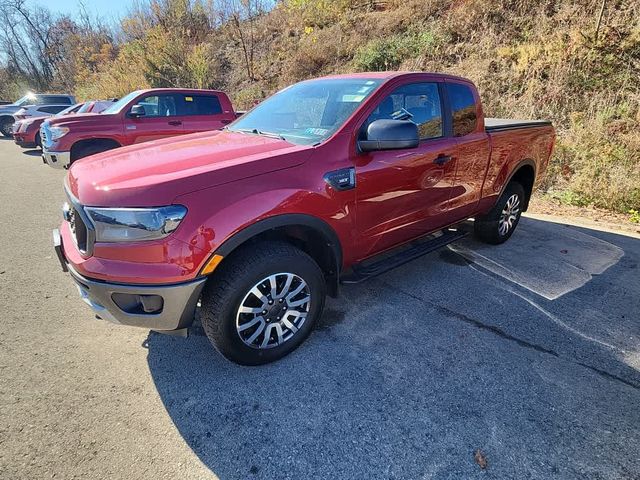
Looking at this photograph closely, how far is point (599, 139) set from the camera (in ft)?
22.9

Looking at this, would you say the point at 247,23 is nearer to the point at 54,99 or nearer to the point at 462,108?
the point at 54,99

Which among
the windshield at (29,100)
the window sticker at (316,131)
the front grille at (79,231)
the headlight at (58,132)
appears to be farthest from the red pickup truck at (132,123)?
the windshield at (29,100)

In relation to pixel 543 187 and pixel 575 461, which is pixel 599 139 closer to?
pixel 543 187

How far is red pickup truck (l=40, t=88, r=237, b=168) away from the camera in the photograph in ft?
23.5

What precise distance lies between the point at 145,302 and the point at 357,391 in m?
1.33

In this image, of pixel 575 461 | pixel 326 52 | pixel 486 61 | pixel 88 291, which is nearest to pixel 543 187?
pixel 486 61

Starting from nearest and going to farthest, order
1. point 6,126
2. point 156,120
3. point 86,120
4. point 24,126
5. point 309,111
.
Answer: point 309,111 < point 86,120 < point 156,120 < point 24,126 < point 6,126

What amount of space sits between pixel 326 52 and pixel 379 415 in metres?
15.2

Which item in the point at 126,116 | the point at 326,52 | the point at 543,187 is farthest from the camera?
the point at 326,52

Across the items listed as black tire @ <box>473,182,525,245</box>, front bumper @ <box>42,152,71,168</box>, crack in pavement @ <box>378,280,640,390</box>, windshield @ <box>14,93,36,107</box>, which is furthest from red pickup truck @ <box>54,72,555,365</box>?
windshield @ <box>14,93,36,107</box>

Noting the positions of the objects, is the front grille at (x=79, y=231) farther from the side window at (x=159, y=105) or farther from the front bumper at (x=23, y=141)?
the front bumper at (x=23, y=141)

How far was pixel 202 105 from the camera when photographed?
833cm

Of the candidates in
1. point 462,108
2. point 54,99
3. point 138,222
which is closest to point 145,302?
point 138,222

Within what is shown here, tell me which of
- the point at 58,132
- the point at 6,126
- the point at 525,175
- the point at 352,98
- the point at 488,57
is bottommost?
the point at 6,126
